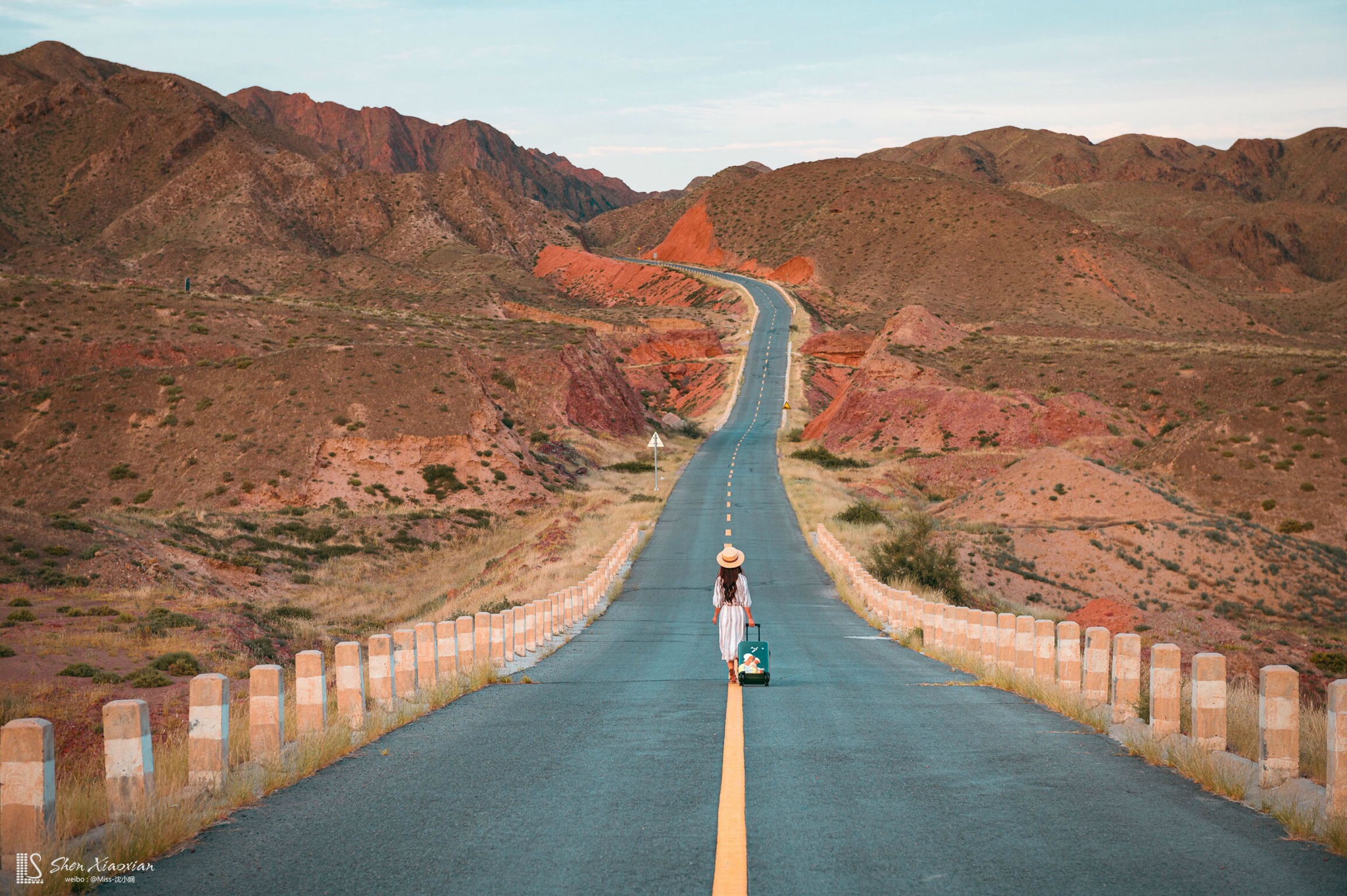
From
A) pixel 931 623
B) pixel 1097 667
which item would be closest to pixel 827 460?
pixel 931 623

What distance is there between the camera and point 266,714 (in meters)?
7.86

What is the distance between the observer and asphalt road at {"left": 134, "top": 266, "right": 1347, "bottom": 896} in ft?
18.0

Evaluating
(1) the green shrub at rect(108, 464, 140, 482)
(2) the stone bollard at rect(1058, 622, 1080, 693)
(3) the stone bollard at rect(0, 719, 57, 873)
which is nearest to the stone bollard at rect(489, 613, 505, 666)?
(2) the stone bollard at rect(1058, 622, 1080, 693)

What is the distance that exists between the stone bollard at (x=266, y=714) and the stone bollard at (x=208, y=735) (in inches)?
24.2

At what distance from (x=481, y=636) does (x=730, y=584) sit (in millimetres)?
3655

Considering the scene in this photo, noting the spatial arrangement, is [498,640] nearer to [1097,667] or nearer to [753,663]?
[753,663]

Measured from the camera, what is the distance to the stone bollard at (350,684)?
9484 millimetres

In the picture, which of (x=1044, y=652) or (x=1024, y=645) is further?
(x=1024, y=645)

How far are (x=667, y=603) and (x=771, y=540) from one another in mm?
13844

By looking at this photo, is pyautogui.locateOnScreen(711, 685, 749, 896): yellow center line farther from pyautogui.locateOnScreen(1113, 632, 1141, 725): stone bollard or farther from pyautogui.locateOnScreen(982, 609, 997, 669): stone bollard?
pyautogui.locateOnScreen(982, 609, 997, 669): stone bollard

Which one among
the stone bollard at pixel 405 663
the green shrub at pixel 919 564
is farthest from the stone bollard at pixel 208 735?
the green shrub at pixel 919 564

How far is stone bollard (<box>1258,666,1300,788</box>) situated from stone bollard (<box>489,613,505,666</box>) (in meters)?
10.2

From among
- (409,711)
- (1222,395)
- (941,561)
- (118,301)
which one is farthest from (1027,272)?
(409,711)

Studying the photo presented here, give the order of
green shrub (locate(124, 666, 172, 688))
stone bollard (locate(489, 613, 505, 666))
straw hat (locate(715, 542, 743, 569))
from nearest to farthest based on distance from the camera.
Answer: straw hat (locate(715, 542, 743, 569))
stone bollard (locate(489, 613, 505, 666))
green shrub (locate(124, 666, 172, 688))
